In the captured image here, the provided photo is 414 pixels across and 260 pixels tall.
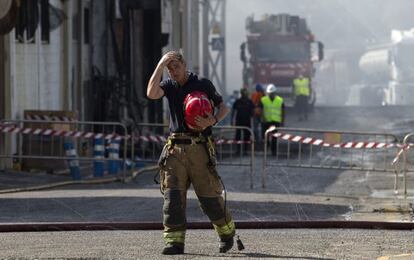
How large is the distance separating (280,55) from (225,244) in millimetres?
38979

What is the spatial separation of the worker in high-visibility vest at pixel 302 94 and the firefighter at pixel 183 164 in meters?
32.6

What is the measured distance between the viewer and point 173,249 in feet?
33.8

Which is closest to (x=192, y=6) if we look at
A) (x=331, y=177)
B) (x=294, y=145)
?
(x=294, y=145)

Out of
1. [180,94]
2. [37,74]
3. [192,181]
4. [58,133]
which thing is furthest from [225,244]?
[37,74]

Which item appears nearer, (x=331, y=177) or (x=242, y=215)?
(x=242, y=215)

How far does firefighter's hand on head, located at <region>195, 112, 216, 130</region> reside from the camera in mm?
10289

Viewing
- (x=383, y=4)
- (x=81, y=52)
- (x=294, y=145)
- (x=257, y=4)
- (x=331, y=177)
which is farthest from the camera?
(x=257, y=4)

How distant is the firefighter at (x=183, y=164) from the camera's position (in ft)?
34.3

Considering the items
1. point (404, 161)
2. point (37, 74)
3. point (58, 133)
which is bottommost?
point (404, 161)

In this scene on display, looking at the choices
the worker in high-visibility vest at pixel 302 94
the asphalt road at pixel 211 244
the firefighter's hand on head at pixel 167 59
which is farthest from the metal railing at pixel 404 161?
the worker in high-visibility vest at pixel 302 94

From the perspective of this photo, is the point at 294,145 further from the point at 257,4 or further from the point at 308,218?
the point at 257,4

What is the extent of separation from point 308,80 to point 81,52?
2113cm

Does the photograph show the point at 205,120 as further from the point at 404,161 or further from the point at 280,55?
the point at 280,55

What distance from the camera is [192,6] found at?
41.7 meters
